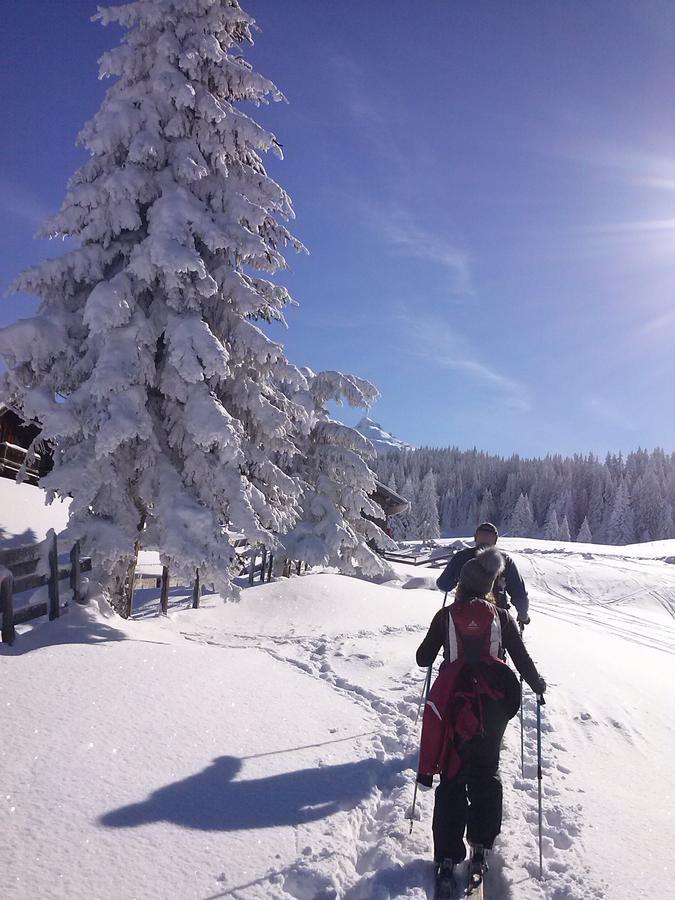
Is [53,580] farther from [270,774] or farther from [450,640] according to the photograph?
[450,640]

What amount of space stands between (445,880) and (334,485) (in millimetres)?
16519

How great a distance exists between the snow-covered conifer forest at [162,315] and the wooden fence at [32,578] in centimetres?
60

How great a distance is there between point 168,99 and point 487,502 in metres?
111

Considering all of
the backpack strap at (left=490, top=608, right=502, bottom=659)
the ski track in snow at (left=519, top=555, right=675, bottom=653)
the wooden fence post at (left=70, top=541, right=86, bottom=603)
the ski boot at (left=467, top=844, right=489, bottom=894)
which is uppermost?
the backpack strap at (left=490, top=608, right=502, bottom=659)

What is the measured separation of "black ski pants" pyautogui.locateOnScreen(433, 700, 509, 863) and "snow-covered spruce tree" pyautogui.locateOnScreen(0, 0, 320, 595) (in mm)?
6179

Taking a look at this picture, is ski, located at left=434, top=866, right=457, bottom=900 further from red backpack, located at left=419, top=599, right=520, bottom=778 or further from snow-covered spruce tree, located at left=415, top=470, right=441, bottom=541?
snow-covered spruce tree, located at left=415, top=470, right=441, bottom=541

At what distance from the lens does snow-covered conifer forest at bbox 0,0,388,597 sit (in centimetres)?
904

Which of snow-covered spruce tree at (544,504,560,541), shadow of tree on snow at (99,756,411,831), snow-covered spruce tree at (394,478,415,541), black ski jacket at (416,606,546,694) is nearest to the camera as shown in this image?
black ski jacket at (416,606,546,694)

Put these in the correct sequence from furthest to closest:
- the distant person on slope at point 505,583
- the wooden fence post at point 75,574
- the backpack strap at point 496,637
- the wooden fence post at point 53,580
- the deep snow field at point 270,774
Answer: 1. the wooden fence post at point 75,574
2. the wooden fence post at point 53,580
3. the distant person on slope at point 505,583
4. the backpack strap at point 496,637
5. the deep snow field at point 270,774

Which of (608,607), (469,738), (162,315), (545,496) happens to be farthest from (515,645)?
(545,496)

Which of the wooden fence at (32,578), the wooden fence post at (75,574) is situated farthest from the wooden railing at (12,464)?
the wooden fence at (32,578)

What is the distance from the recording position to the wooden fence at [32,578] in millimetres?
6863

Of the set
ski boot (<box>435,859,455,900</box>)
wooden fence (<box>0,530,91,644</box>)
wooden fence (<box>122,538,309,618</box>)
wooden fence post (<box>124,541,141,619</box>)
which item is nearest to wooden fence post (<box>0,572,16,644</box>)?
wooden fence (<box>0,530,91,644</box>)

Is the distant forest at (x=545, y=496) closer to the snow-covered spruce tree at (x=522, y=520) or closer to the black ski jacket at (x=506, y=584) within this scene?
the snow-covered spruce tree at (x=522, y=520)
